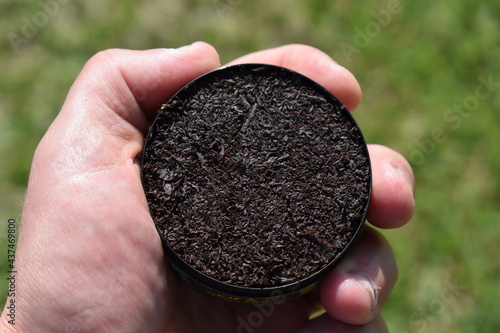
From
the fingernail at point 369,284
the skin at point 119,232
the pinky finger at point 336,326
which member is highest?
the skin at point 119,232

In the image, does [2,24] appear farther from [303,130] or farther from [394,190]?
[394,190]

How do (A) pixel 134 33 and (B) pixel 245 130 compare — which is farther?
(A) pixel 134 33

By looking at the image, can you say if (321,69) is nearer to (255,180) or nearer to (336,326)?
(255,180)

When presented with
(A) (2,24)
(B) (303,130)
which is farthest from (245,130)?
(A) (2,24)

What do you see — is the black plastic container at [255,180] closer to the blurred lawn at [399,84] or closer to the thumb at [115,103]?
the thumb at [115,103]

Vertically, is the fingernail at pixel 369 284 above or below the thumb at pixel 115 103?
below

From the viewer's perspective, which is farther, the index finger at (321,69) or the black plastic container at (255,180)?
the index finger at (321,69)

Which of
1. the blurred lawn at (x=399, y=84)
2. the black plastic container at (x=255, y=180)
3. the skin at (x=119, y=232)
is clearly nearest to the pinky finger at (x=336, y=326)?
the skin at (x=119, y=232)

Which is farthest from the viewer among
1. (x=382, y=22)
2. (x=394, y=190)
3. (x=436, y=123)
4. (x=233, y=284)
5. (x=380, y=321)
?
(x=382, y=22)
